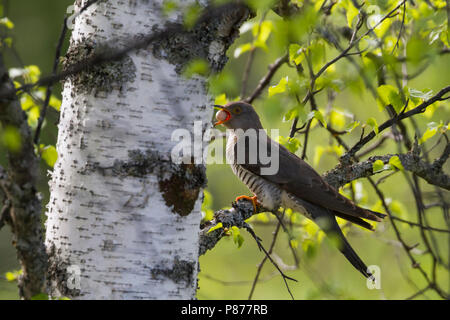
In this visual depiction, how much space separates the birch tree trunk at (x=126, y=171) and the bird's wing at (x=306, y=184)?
144cm

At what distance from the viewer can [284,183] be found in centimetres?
344

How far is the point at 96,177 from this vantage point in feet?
5.80

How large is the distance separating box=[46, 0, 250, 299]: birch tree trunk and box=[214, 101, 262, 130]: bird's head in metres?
1.97

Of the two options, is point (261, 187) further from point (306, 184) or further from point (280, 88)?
point (280, 88)

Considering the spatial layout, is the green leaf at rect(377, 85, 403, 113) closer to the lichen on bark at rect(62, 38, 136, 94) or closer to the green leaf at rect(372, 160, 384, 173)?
the green leaf at rect(372, 160, 384, 173)

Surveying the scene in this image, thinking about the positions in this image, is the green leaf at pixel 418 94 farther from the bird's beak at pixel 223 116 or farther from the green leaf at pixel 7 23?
the green leaf at pixel 7 23

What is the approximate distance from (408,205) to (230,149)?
10.3 ft

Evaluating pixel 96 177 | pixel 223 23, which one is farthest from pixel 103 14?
pixel 96 177

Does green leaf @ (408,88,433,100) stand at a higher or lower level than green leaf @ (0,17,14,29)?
lower

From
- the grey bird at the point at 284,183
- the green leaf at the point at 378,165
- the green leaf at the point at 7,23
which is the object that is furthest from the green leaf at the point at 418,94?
the green leaf at the point at 7,23

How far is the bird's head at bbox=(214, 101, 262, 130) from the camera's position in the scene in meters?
3.84

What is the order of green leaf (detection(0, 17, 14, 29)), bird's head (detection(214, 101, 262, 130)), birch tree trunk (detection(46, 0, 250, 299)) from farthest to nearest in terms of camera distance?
bird's head (detection(214, 101, 262, 130)), green leaf (detection(0, 17, 14, 29)), birch tree trunk (detection(46, 0, 250, 299))

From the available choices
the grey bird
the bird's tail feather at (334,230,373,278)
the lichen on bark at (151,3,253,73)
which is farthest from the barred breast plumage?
the lichen on bark at (151,3,253,73)

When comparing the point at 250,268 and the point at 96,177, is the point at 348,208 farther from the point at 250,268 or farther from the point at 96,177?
the point at 250,268
